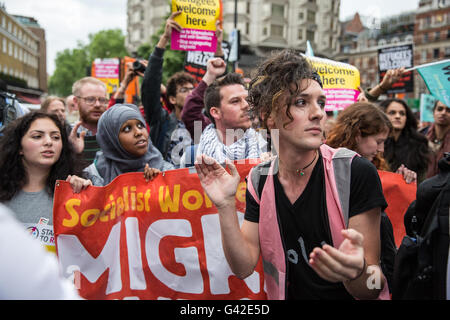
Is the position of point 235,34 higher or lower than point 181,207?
higher

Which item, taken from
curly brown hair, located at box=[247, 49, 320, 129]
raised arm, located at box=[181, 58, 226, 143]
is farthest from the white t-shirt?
raised arm, located at box=[181, 58, 226, 143]

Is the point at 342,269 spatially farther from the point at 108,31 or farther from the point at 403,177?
the point at 108,31

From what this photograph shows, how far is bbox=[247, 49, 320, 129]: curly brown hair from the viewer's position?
6.25ft

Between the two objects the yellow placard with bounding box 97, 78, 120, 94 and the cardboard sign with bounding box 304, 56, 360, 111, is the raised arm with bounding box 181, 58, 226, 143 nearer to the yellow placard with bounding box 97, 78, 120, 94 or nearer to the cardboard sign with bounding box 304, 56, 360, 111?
the cardboard sign with bounding box 304, 56, 360, 111

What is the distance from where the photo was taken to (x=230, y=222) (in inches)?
73.3

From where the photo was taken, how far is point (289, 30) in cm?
4241

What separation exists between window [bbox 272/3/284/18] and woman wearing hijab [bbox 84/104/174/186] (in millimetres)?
41744

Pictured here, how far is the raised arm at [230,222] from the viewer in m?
1.87

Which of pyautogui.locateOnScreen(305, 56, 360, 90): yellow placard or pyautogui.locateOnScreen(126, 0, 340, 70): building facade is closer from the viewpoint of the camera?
pyautogui.locateOnScreen(305, 56, 360, 90): yellow placard

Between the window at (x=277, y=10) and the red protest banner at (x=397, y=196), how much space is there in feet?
137

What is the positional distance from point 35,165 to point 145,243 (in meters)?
1.08

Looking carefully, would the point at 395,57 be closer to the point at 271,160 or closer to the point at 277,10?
the point at 271,160

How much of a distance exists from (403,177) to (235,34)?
843cm

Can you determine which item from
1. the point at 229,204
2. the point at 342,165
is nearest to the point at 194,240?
the point at 229,204
